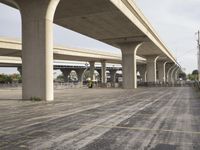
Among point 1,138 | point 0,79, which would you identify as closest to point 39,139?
point 1,138

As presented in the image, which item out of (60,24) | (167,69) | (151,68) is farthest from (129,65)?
(167,69)

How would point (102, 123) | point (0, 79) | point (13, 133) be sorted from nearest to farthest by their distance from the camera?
point (13, 133)
point (102, 123)
point (0, 79)

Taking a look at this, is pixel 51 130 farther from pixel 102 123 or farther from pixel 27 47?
pixel 27 47

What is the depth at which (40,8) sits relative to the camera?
25.2 m

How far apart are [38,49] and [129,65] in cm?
3602

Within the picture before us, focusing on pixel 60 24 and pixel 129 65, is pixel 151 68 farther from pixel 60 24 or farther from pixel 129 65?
pixel 60 24

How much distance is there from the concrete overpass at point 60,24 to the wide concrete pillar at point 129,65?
3.73 meters

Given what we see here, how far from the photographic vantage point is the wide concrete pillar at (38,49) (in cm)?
2484

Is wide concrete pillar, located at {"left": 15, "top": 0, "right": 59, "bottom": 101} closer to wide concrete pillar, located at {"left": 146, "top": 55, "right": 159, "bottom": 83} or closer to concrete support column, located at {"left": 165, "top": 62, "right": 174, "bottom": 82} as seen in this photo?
wide concrete pillar, located at {"left": 146, "top": 55, "right": 159, "bottom": 83}

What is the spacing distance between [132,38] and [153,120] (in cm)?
4078

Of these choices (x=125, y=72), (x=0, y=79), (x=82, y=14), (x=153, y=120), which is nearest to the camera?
(x=153, y=120)

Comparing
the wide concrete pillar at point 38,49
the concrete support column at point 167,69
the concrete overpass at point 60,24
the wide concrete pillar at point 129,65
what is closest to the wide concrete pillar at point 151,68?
the wide concrete pillar at point 129,65

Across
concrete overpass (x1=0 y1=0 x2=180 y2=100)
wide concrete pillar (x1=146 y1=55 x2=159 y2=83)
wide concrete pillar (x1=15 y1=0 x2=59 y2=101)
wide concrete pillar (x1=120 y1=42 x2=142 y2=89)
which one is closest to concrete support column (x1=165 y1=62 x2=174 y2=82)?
wide concrete pillar (x1=146 y1=55 x2=159 y2=83)

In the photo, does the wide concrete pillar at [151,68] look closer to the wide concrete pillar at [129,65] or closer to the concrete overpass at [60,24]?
the wide concrete pillar at [129,65]
